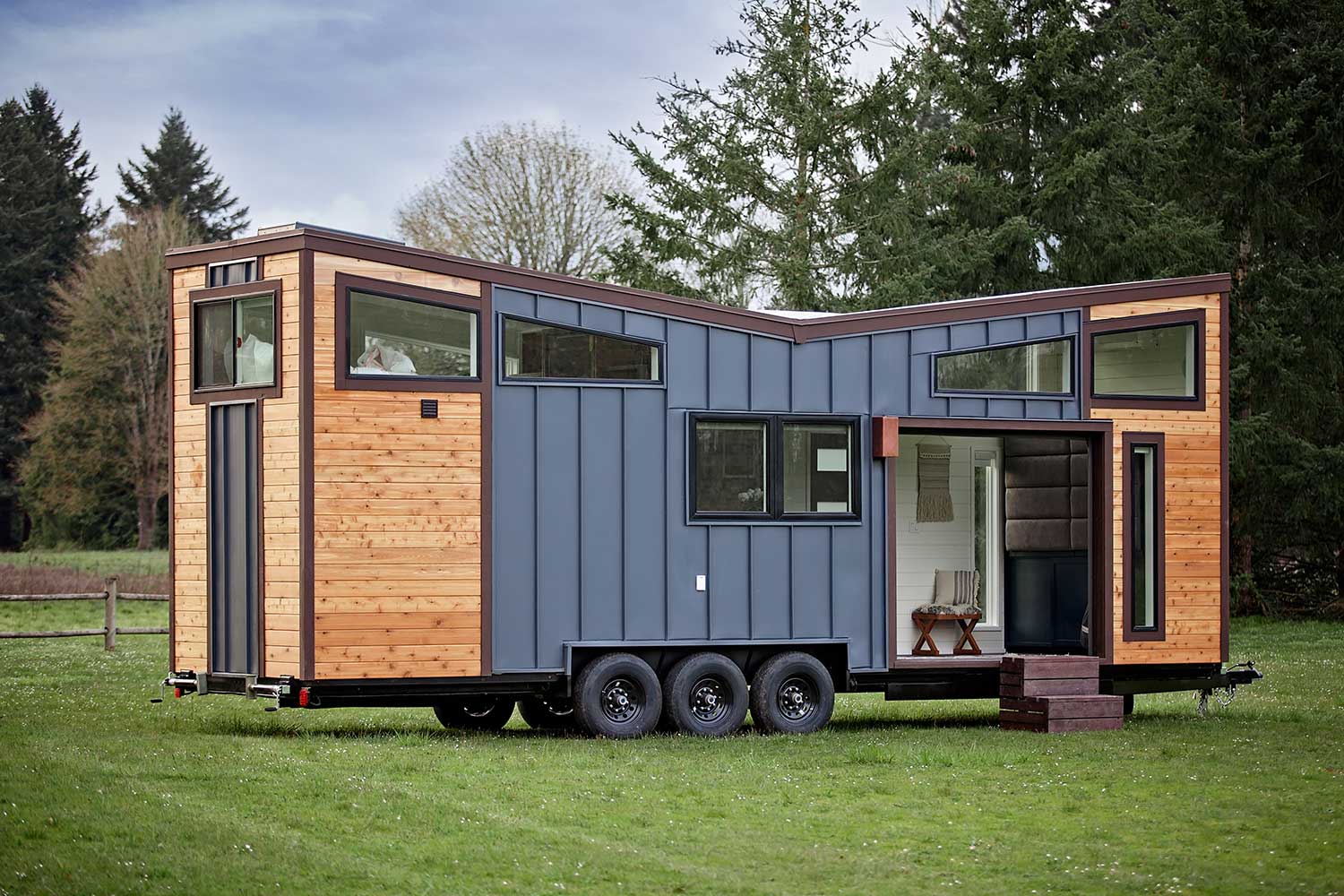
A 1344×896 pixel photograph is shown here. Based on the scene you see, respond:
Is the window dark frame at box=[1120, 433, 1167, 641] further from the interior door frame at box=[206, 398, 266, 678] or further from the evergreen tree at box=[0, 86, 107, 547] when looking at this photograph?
the evergreen tree at box=[0, 86, 107, 547]

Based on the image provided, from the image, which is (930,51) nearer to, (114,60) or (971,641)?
(971,641)

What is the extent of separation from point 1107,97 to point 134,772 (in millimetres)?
23453

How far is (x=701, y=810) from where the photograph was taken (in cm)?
1045

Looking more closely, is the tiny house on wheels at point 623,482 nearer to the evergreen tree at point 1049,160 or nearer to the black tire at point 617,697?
the black tire at point 617,697

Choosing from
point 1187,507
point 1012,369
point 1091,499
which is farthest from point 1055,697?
point 1012,369

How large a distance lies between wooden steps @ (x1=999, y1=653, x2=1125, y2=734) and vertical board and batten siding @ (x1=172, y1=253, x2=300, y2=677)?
20.5 ft

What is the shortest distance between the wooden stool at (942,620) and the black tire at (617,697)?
3278 mm

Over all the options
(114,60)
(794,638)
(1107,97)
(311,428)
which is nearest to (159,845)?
(311,428)

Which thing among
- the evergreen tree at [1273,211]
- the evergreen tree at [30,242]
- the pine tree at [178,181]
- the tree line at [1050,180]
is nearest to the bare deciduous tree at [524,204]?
the tree line at [1050,180]

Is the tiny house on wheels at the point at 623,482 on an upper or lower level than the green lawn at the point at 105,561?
upper

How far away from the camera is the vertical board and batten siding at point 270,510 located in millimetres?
13688

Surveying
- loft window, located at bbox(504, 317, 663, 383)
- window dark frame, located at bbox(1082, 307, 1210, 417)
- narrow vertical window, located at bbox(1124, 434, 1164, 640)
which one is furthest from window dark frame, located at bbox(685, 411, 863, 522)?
narrow vertical window, located at bbox(1124, 434, 1164, 640)

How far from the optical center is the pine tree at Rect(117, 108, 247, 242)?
6525 cm

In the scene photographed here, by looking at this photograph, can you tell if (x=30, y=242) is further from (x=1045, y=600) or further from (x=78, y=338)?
(x=1045, y=600)
